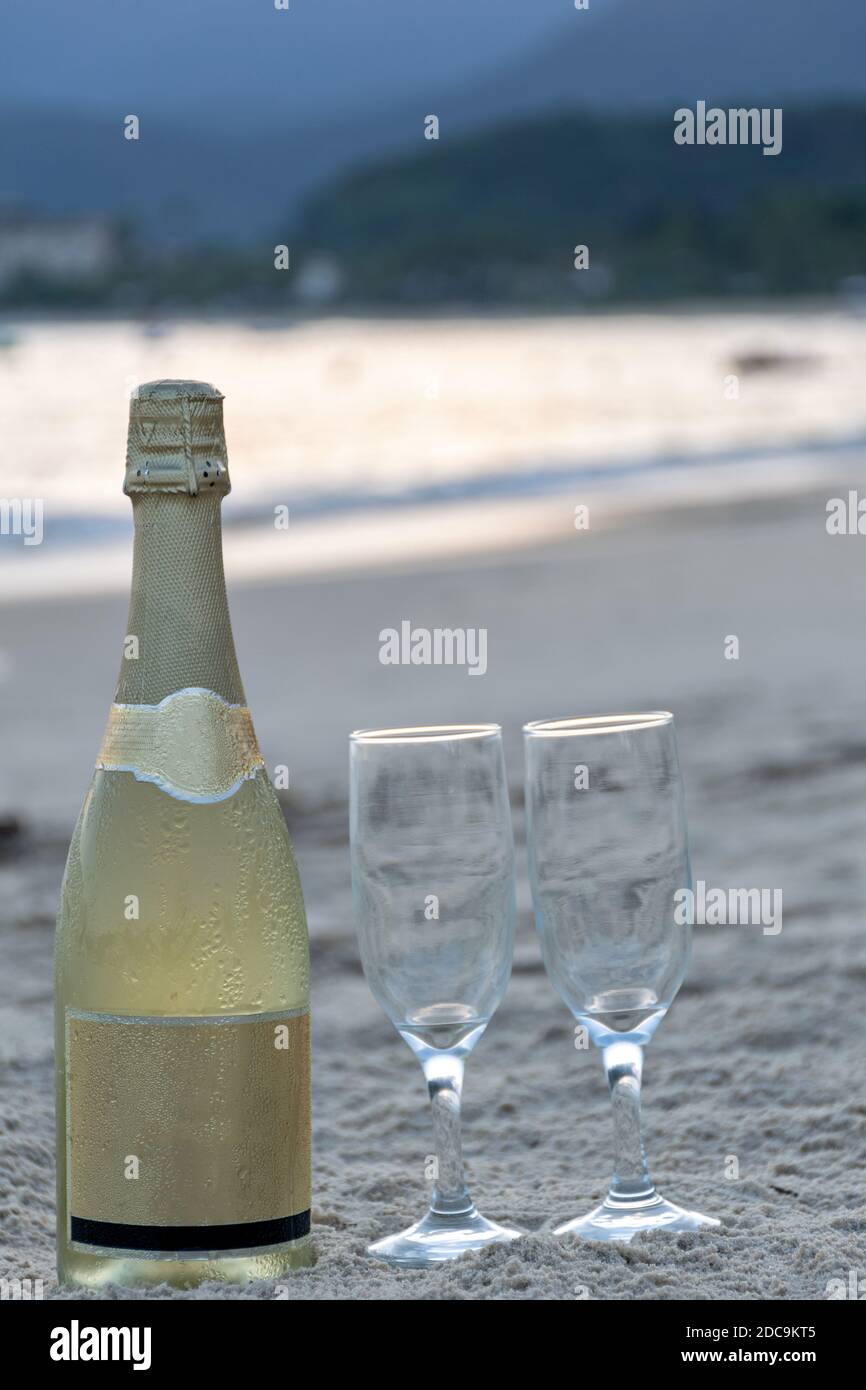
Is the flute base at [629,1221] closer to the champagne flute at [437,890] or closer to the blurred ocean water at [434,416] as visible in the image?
the champagne flute at [437,890]

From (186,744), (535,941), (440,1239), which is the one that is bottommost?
(440,1239)

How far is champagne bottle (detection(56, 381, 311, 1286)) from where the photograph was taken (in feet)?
5.55

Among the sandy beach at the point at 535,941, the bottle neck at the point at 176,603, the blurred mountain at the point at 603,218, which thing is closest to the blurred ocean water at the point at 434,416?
the sandy beach at the point at 535,941

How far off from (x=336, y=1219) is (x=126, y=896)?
1.57 feet

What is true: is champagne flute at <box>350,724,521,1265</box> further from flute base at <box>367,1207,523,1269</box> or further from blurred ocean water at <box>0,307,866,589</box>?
blurred ocean water at <box>0,307,866,589</box>

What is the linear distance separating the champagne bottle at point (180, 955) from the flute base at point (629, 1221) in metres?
0.27

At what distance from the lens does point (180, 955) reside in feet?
6.04

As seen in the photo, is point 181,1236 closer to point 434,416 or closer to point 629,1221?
point 629,1221

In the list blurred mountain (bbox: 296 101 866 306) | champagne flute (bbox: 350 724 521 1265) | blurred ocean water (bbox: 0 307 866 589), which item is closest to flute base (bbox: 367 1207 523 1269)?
champagne flute (bbox: 350 724 521 1265)

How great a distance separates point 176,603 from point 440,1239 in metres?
0.65

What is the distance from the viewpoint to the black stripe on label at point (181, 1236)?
169 cm

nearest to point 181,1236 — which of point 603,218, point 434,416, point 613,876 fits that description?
point 613,876

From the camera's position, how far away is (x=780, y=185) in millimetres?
59250
